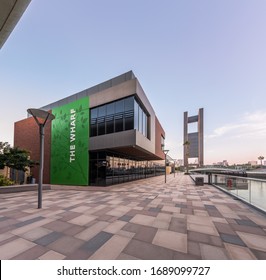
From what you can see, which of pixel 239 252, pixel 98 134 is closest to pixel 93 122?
pixel 98 134

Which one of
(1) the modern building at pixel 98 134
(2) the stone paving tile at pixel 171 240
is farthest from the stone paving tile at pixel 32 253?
(1) the modern building at pixel 98 134

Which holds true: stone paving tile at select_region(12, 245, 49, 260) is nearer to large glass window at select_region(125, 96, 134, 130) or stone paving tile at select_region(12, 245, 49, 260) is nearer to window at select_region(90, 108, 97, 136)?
large glass window at select_region(125, 96, 134, 130)

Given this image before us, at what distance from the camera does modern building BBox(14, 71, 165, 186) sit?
49.8 ft

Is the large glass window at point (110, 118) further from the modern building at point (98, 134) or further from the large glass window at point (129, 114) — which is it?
the large glass window at point (129, 114)

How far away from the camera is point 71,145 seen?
60.1 feet

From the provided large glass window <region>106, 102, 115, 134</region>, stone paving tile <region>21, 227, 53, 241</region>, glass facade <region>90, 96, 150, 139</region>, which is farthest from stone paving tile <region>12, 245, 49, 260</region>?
large glass window <region>106, 102, 115, 134</region>

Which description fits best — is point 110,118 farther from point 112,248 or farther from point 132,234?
point 112,248

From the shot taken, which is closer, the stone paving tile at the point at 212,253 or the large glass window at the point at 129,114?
the stone paving tile at the point at 212,253

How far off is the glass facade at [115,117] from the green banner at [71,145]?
1088mm

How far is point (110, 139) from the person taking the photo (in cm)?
1555

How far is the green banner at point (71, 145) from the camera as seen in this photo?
685 inches

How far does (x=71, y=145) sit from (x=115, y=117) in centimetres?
641

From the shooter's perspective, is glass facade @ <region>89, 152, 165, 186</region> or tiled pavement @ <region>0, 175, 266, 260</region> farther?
glass facade @ <region>89, 152, 165, 186</region>
